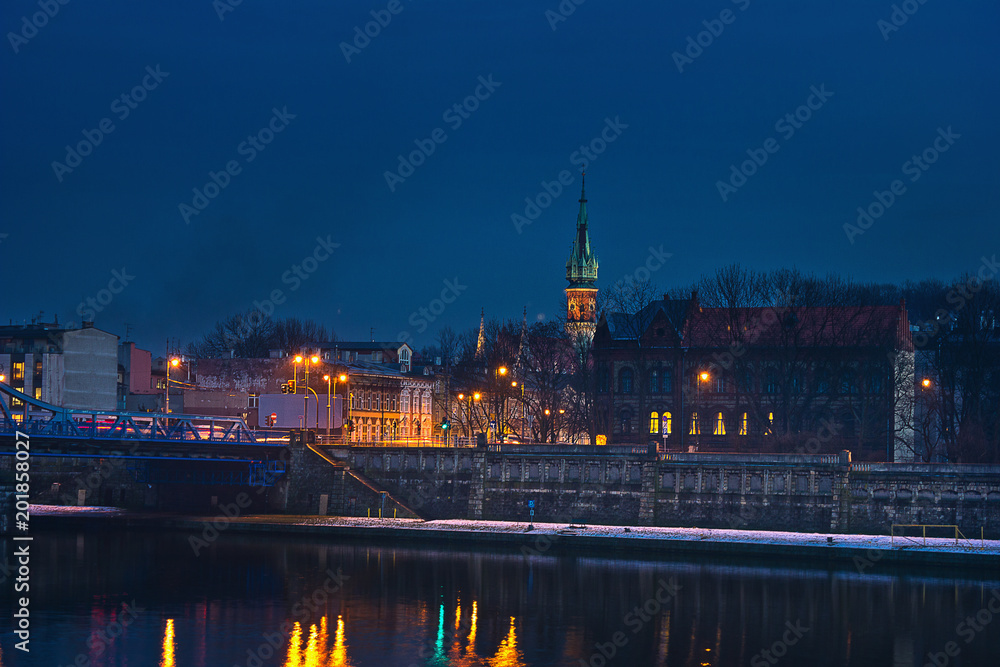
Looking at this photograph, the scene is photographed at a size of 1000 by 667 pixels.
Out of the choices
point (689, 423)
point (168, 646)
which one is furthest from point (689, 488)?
point (168, 646)

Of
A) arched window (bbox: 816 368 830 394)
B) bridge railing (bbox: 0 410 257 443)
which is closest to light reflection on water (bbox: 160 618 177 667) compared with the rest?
bridge railing (bbox: 0 410 257 443)

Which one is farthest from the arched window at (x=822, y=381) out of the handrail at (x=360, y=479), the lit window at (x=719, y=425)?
the handrail at (x=360, y=479)

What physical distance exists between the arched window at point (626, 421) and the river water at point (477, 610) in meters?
36.9

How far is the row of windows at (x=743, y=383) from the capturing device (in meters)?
86.9

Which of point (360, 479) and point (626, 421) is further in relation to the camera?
point (626, 421)

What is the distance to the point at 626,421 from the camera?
99062 mm

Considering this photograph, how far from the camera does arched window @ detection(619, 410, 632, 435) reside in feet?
324

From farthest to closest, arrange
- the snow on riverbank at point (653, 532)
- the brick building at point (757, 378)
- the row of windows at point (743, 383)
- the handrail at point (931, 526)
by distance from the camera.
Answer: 1. the row of windows at point (743, 383)
2. the brick building at point (757, 378)
3. the handrail at point (931, 526)
4. the snow on riverbank at point (653, 532)

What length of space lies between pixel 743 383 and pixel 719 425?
6.46 metres

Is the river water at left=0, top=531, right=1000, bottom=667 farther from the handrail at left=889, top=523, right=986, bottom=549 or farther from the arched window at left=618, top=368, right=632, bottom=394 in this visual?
the arched window at left=618, top=368, right=632, bottom=394

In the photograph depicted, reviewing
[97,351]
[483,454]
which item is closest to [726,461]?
[483,454]

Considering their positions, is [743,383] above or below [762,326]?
below

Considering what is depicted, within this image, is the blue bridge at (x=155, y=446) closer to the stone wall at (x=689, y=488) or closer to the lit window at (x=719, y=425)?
the stone wall at (x=689, y=488)

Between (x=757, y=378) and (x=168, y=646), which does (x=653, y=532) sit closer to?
(x=757, y=378)
